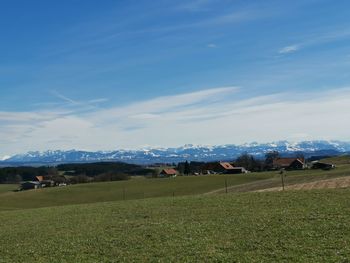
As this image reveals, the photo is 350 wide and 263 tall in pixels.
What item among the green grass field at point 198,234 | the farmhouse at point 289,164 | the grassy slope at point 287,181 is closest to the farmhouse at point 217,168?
the farmhouse at point 289,164

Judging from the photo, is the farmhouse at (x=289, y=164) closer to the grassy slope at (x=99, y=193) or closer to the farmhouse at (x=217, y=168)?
the farmhouse at (x=217, y=168)

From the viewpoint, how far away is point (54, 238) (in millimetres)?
24078

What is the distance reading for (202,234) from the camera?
21094 millimetres

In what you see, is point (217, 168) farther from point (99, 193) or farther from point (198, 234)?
point (198, 234)

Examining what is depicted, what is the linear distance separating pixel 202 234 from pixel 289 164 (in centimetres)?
15901

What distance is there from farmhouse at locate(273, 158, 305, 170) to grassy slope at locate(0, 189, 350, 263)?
139129 mm

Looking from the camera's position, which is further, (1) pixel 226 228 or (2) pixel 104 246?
(1) pixel 226 228

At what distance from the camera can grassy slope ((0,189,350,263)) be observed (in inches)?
657

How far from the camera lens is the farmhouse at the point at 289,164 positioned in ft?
553

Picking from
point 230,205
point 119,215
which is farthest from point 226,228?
point 119,215

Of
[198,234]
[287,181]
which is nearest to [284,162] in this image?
[287,181]

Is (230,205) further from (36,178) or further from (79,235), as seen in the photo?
(36,178)

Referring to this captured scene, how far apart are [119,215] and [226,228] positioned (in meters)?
12.1

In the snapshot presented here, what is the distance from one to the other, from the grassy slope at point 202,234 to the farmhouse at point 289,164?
139m
